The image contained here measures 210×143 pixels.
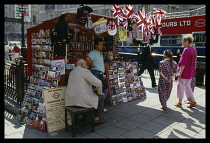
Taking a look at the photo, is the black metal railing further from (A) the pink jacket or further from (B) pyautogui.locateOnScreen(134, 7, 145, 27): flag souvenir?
(A) the pink jacket

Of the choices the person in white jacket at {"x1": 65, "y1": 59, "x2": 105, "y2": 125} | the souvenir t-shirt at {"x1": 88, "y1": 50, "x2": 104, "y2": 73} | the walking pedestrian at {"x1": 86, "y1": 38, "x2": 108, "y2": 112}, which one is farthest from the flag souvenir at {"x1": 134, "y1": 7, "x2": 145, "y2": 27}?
the person in white jacket at {"x1": 65, "y1": 59, "x2": 105, "y2": 125}

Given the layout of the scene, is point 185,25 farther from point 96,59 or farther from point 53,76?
point 53,76

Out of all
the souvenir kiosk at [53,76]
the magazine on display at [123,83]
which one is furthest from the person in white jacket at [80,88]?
the magazine on display at [123,83]

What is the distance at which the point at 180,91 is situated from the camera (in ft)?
18.6

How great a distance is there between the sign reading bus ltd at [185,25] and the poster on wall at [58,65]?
11.3m

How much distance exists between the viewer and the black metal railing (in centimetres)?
551

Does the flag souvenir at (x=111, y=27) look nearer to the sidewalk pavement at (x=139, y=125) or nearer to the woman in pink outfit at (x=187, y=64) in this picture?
the woman in pink outfit at (x=187, y=64)

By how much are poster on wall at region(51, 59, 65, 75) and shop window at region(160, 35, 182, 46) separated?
11970 mm

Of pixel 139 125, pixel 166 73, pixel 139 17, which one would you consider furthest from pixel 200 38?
pixel 139 125

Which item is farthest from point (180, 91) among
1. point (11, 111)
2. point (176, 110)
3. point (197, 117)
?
point (11, 111)

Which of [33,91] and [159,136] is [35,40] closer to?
[33,91]

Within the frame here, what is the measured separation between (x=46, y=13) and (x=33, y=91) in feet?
170
